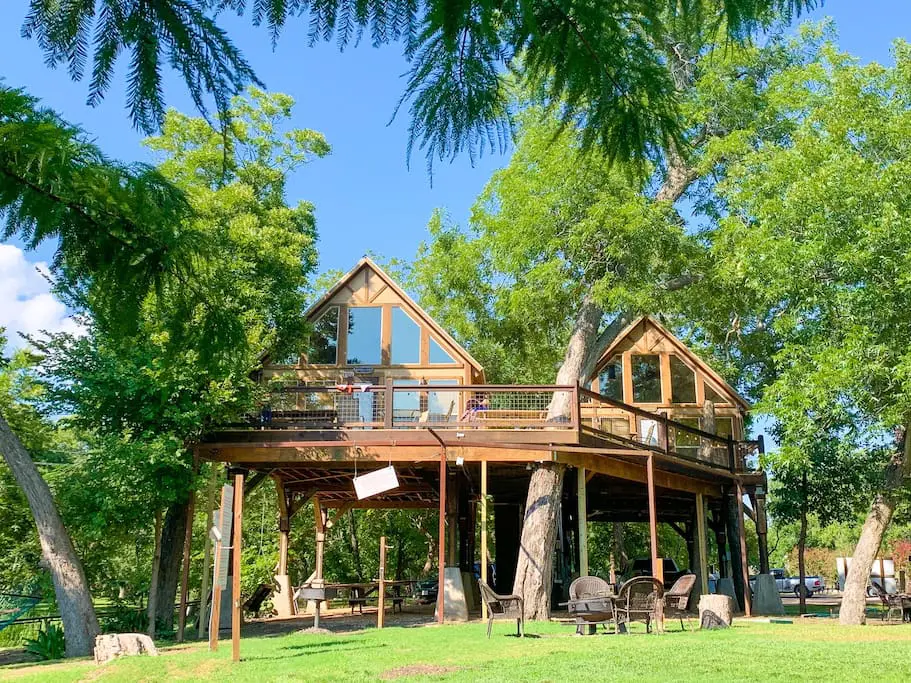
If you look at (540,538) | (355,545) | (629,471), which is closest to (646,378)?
(629,471)

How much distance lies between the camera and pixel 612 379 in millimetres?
21953

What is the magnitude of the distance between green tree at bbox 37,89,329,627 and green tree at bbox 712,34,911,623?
28.7ft

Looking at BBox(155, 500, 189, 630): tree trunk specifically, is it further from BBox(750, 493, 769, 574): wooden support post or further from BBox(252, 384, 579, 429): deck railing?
BBox(750, 493, 769, 574): wooden support post

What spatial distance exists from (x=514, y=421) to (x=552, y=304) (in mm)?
3033

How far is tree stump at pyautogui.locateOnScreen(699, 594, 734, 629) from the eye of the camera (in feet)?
38.0

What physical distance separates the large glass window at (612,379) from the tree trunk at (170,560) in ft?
38.3

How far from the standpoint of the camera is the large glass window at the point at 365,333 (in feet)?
64.3

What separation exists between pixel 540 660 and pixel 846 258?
27.5ft

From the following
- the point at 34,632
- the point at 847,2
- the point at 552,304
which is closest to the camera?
the point at 847,2

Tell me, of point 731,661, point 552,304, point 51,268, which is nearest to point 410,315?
point 552,304

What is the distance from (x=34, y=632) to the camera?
1496 centimetres

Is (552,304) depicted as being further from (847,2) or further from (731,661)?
(847,2)

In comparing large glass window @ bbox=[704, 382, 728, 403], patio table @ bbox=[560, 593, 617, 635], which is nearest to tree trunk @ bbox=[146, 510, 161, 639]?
patio table @ bbox=[560, 593, 617, 635]

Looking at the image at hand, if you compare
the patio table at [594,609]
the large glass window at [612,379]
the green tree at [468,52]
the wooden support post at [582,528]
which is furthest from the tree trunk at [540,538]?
the green tree at [468,52]
